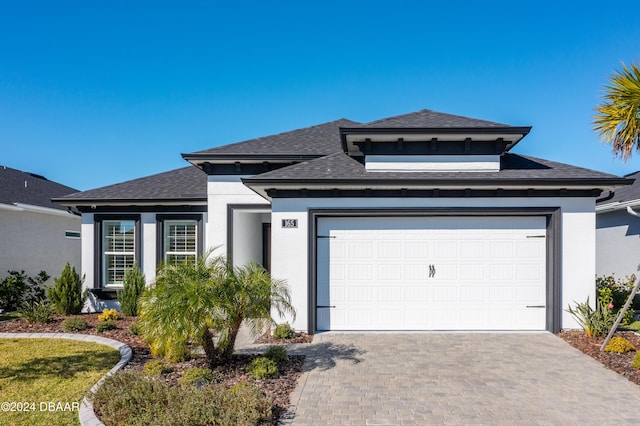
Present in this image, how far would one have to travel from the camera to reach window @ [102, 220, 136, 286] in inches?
432

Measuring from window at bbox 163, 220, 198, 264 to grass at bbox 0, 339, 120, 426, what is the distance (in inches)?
146

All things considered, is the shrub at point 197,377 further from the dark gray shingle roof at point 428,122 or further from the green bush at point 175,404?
the dark gray shingle roof at point 428,122

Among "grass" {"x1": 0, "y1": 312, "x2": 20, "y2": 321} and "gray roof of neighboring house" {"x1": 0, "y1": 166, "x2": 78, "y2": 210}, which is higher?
"gray roof of neighboring house" {"x1": 0, "y1": 166, "x2": 78, "y2": 210}

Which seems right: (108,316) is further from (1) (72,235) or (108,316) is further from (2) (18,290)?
(1) (72,235)

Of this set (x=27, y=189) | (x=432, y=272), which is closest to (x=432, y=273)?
(x=432, y=272)

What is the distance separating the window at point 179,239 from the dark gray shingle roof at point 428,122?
19.0 feet

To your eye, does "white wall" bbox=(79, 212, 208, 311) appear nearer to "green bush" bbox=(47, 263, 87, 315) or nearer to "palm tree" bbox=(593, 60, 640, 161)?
"green bush" bbox=(47, 263, 87, 315)

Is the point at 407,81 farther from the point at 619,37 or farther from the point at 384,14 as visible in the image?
the point at 619,37

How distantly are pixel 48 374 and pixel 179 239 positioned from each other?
5455 mm

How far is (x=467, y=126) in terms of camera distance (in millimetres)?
8297

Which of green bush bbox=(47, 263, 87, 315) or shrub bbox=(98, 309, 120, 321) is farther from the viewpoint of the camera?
green bush bbox=(47, 263, 87, 315)


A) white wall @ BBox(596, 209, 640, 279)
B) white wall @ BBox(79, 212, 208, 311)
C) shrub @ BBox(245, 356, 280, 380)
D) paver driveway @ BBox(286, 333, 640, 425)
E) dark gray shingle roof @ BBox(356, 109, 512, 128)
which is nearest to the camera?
paver driveway @ BBox(286, 333, 640, 425)

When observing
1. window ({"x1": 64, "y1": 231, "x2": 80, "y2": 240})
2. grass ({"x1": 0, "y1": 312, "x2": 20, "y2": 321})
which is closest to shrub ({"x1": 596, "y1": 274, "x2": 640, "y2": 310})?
grass ({"x1": 0, "y1": 312, "x2": 20, "y2": 321})

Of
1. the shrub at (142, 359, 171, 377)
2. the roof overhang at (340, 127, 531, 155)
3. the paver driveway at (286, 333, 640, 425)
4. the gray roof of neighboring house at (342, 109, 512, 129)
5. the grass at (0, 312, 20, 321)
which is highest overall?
the gray roof of neighboring house at (342, 109, 512, 129)
